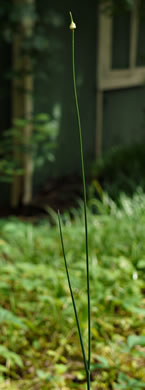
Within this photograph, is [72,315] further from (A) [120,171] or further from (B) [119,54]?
(B) [119,54]

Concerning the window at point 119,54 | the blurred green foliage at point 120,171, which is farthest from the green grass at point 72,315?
the window at point 119,54

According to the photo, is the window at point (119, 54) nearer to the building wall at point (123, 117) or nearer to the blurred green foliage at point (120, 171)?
the building wall at point (123, 117)

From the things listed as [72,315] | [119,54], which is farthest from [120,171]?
[72,315]

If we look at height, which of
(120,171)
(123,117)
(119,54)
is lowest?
(120,171)

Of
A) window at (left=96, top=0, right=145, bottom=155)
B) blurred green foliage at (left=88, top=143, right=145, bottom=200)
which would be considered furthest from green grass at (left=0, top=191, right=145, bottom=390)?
window at (left=96, top=0, right=145, bottom=155)

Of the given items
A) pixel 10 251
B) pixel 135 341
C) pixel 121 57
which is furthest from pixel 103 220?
pixel 121 57

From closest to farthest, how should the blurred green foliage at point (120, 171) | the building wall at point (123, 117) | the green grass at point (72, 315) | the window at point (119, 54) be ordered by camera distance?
1. the green grass at point (72, 315)
2. the blurred green foliage at point (120, 171)
3. the window at point (119, 54)
4. the building wall at point (123, 117)

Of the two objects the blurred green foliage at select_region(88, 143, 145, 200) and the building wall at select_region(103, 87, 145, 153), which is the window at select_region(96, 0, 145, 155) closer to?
the building wall at select_region(103, 87, 145, 153)

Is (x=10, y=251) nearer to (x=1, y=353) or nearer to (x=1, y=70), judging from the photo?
(x=1, y=353)
